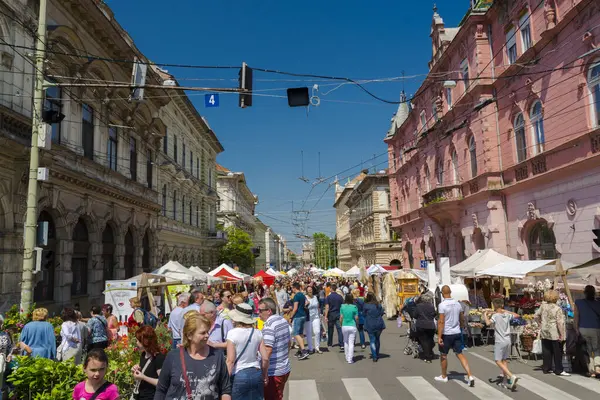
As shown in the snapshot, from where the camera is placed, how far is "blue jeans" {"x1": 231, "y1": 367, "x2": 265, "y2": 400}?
526cm

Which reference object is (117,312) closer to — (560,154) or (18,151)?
(18,151)

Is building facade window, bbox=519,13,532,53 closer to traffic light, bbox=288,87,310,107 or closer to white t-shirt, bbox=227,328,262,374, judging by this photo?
traffic light, bbox=288,87,310,107

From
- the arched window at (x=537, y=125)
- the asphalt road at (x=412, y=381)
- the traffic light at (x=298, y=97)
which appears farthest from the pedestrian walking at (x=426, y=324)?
the arched window at (x=537, y=125)

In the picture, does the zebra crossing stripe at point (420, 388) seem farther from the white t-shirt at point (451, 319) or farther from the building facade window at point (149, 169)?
the building facade window at point (149, 169)

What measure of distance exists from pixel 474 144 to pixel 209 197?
90.5ft

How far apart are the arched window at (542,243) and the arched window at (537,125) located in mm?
3215

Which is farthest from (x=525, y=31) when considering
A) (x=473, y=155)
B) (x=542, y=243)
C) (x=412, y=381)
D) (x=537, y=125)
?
(x=412, y=381)

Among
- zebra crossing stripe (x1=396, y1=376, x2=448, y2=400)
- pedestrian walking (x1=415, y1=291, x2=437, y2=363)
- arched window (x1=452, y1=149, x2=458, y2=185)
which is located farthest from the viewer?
arched window (x1=452, y1=149, x2=458, y2=185)

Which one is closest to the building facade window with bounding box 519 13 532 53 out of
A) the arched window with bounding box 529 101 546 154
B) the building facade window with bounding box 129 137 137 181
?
the arched window with bounding box 529 101 546 154

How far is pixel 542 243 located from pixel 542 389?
1254 cm

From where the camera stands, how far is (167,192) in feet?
107

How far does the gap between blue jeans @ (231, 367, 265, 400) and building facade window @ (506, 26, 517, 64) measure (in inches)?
783

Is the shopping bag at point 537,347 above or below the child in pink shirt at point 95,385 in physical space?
below

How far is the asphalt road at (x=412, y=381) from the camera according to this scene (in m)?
8.18
